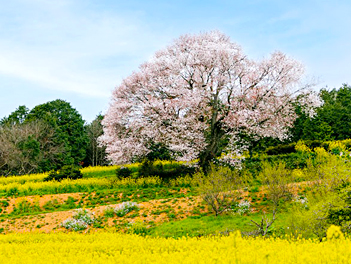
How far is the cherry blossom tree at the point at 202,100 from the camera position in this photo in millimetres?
23078

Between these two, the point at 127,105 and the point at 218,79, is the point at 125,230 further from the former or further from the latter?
the point at 218,79

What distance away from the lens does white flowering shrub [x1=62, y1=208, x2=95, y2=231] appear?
15562 millimetres

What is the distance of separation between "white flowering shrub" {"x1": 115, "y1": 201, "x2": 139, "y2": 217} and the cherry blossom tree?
6.45 metres

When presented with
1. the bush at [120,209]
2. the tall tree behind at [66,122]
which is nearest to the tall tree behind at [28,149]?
the tall tree behind at [66,122]

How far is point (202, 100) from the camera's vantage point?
23359 millimetres

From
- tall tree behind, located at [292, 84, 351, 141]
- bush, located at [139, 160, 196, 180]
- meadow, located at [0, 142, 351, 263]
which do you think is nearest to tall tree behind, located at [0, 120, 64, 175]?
meadow, located at [0, 142, 351, 263]

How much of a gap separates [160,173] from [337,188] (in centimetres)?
1618

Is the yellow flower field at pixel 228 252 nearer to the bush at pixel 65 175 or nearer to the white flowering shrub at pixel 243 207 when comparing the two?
the white flowering shrub at pixel 243 207

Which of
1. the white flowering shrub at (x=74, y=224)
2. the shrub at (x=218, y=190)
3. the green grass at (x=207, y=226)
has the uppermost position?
the shrub at (x=218, y=190)

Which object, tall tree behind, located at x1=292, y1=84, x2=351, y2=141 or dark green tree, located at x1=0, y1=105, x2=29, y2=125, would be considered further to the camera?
dark green tree, located at x1=0, y1=105, x2=29, y2=125

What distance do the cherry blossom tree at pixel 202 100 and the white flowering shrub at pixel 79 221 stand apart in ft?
26.2

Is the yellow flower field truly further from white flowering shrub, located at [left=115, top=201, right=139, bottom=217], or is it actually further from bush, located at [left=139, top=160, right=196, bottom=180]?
bush, located at [left=139, top=160, right=196, bottom=180]

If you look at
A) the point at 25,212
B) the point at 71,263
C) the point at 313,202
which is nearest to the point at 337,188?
the point at 313,202

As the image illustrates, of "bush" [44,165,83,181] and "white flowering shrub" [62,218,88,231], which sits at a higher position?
"bush" [44,165,83,181]
